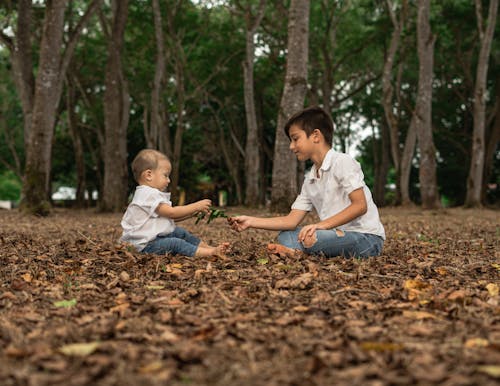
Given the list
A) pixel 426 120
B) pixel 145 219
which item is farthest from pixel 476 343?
pixel 426 120

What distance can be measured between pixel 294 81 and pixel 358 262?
7.52 meters

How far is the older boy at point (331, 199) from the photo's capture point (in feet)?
16.9

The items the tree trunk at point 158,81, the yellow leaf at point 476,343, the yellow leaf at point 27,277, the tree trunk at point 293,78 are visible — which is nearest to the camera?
the yellow leaf at point 476,343

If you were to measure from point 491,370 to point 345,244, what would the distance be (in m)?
A: 3.20

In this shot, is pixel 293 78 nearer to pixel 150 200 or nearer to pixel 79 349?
pixel 150 200

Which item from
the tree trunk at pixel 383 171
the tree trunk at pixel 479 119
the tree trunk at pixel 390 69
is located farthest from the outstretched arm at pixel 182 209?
the tree trunk at pixel 383 171

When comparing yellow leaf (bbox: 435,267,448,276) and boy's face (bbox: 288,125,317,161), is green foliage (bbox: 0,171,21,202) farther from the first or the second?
yellow leaf (bbox: 435,267,448,276)

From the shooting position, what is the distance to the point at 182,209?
5516 mm

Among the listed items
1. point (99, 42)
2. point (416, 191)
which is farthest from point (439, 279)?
point (416, 191)

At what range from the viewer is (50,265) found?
535 centimetres

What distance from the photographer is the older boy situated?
5.16 metres

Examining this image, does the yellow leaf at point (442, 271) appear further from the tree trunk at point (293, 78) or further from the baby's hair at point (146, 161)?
the tree trunk at point (293, 78)

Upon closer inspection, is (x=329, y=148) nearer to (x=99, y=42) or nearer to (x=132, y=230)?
(x=132, y=230)

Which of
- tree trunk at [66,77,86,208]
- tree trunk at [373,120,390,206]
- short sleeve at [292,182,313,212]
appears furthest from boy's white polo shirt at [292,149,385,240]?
tree trunk at [373,120,390,206]
